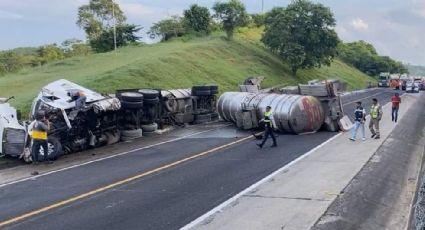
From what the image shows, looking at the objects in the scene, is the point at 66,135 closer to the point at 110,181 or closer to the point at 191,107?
the point at 110,181

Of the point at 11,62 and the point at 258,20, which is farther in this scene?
the point at 258,20

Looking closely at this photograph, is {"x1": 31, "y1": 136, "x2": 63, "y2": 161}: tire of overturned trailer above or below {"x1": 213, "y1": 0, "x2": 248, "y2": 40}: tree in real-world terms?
below

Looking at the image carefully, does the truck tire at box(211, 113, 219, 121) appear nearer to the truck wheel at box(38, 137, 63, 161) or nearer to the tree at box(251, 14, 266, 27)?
the truck wheel at box(38, 137, 63, 161)

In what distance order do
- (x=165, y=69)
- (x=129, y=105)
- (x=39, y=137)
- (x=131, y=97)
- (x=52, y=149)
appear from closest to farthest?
(x=39, y=137), (x=52, y=149), (x=129, y=105), (x=131, y=97), (x=165, y=69)

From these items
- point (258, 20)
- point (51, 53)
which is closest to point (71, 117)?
point (51, 53)

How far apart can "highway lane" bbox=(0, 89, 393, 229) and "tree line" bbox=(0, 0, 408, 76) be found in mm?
46129

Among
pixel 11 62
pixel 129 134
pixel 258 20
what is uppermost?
pixel 258 20

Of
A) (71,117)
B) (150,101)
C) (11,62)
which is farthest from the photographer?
(11,62)

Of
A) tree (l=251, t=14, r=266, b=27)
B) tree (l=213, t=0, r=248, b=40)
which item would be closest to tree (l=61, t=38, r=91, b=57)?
tree (l=213, t=0, r=248, b=40)

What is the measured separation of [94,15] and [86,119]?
59.3 meters

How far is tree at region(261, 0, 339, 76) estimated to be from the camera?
209 feet

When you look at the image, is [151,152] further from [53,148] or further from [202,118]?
[202,118]

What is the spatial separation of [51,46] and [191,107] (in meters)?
59.6

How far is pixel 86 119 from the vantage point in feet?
64.5
